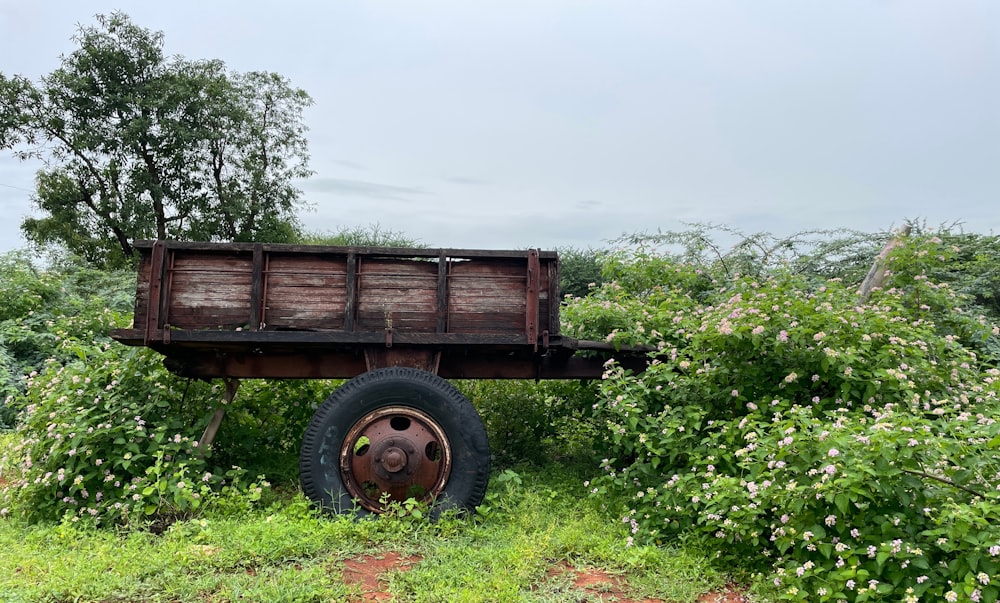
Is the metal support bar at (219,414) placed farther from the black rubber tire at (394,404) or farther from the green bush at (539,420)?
the green bush at (539,420)

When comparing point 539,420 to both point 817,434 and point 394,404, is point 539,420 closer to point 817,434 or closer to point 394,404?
point 394,404

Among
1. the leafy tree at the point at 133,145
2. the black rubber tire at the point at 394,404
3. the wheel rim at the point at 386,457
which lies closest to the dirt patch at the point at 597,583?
the black rubber tire at the point at 394,404

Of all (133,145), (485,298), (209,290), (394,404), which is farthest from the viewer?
(133,145)

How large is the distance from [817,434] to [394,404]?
2920mm

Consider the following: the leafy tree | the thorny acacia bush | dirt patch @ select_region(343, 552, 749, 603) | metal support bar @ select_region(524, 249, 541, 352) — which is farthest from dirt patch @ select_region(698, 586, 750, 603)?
the leafy tree

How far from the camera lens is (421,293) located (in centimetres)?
584

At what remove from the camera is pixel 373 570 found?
4.42 m

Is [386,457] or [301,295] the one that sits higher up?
[301,295]

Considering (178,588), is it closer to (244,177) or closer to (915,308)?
(915,308)

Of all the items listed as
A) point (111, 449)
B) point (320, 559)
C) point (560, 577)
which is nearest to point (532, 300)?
point (560, 577)

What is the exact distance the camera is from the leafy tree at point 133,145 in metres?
20.4

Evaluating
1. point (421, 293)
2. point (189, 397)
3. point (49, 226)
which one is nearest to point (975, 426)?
point (421, 293)

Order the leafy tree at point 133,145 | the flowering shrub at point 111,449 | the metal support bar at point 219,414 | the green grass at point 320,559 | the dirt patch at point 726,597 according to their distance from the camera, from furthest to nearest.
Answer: the leafy tree at point 133,145
the metal support bar at point 219,414
the flowering shrub at point 111,449
the dirt patch at point 726,597
the green grass at point 320,559

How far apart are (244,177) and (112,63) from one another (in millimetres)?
4687
